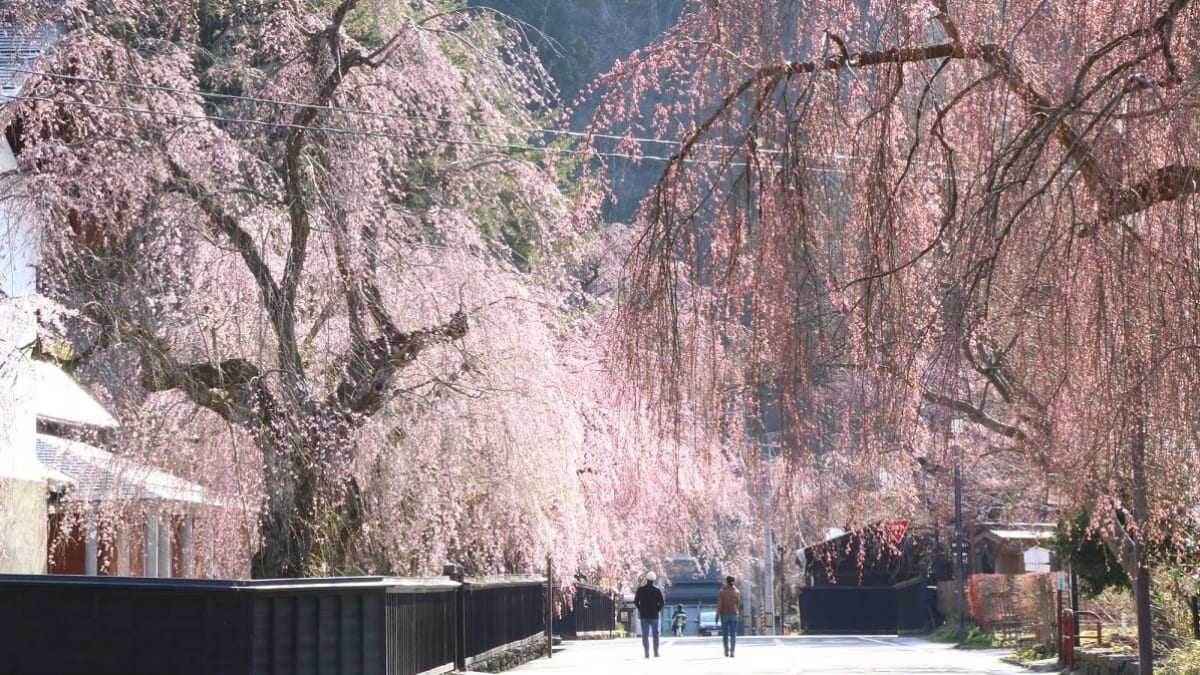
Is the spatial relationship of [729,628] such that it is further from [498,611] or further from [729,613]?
[498,611]

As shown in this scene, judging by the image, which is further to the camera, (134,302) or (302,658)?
(134,302)

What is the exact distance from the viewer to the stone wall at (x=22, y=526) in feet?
72.3

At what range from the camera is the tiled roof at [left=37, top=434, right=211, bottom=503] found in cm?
2023

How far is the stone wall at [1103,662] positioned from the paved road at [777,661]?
4.80 feet

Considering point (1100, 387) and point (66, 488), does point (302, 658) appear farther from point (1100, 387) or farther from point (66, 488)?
point (66, 488)

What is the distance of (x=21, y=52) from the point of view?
20500mm

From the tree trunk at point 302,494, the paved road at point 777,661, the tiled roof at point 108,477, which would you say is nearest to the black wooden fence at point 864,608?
the paved road at point 777,661

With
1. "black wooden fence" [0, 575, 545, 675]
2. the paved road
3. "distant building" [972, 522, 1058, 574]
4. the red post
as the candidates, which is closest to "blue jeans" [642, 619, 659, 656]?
the paved road

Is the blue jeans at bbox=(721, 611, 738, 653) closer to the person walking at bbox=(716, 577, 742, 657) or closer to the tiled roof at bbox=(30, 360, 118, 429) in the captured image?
the person walking at bbox=(716, 577, 742, 657)

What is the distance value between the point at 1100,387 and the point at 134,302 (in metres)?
13.2

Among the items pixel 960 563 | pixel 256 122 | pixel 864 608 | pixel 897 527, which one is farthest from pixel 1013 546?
pixel 256 122

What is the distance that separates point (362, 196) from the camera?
1964 cm

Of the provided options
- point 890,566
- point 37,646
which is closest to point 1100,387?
point 37,646

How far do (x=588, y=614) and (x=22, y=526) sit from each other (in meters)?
28.1
